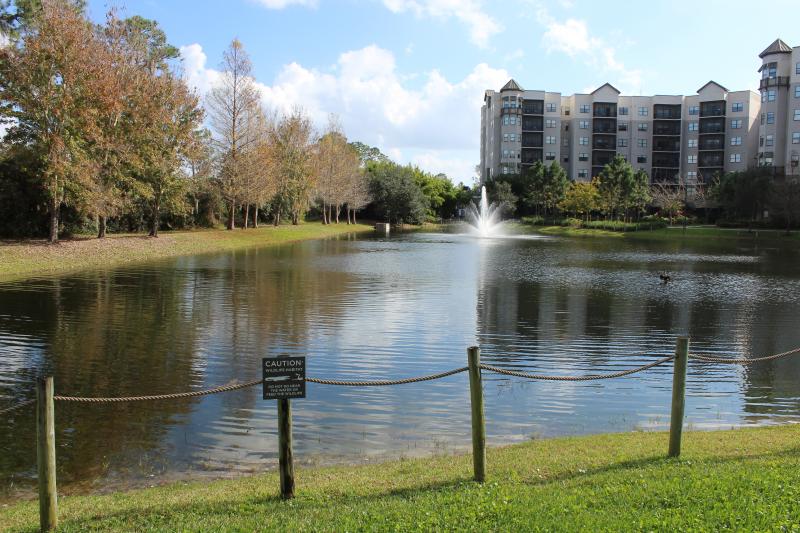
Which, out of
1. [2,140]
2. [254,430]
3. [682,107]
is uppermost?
[682,107]

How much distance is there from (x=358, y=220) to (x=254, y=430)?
320 feet

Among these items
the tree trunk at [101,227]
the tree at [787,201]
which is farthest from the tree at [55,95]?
the tree at [787,201]

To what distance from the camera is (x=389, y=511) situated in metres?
5.98

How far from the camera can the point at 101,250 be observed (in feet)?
118

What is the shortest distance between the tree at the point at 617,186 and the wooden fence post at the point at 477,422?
282ft

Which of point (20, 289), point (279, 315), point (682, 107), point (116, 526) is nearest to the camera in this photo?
point (116, 526)

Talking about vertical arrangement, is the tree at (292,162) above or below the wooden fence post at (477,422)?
above

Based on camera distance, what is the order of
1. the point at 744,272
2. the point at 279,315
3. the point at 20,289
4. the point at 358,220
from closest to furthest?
the point at 279,315 < the point at 20,289 < the point at 744,272 < the point at 358,220

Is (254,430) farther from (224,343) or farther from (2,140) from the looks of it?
(2,140)

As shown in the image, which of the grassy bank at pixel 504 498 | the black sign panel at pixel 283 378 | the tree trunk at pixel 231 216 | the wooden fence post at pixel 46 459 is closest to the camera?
the grassy bank at pixel 504 498

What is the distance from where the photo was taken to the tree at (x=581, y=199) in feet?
298

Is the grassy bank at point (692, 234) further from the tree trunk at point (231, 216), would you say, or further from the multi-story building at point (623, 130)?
the tree trunk at point (231, 216)

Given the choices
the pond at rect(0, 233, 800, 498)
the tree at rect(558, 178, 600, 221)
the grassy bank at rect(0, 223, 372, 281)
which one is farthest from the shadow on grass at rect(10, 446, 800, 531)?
the tree at rect(558, 178, 600, 221)

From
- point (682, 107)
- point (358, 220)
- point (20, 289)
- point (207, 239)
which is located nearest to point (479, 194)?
point (358, 220)
